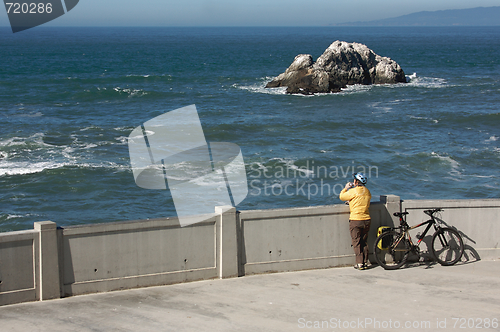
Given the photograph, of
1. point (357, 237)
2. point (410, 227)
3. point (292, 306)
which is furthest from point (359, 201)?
point (292, 306)

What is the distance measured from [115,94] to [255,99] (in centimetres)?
1519

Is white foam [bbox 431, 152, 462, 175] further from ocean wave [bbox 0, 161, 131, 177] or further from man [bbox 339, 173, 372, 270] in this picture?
man [bbox 339, 173, 372, 270]

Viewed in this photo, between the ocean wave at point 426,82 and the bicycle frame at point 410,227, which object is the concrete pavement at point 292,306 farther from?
the ocean wave at point 426,82

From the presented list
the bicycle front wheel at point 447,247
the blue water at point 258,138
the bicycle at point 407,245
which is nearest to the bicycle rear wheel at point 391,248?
the bicycle at point 407,245

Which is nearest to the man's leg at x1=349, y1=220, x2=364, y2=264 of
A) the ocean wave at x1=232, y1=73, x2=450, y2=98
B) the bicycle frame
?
the bicycle frame

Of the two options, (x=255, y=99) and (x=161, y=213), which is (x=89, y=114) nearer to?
(x=255, y=99)

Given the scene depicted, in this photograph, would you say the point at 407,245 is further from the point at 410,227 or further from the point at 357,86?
the point at 357,86

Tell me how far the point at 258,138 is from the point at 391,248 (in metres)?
24.5

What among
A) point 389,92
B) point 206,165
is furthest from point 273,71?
point 206,165

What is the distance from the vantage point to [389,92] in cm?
5181

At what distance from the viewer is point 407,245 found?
29.0 ft
